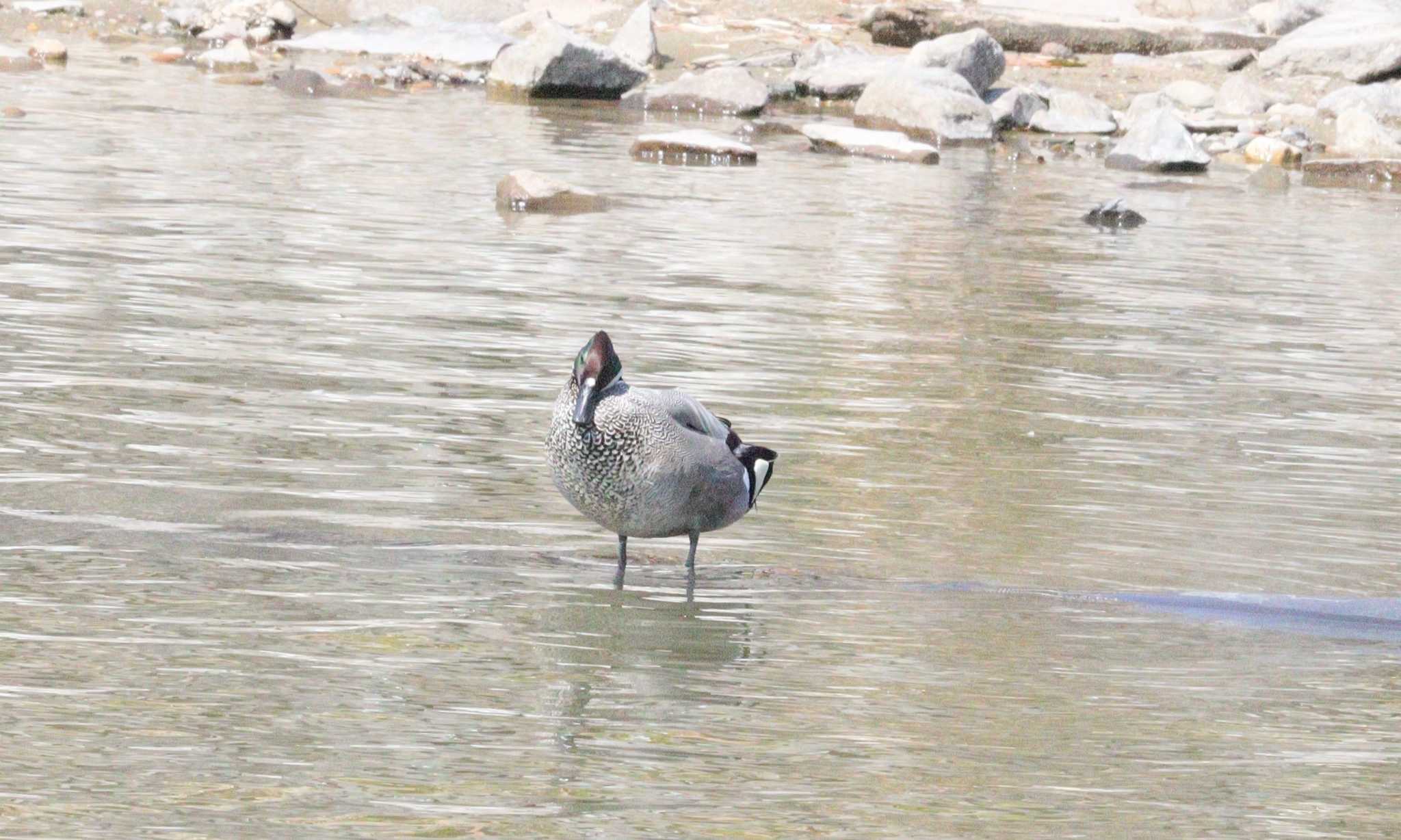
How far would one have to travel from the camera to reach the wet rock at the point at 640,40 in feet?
84.3

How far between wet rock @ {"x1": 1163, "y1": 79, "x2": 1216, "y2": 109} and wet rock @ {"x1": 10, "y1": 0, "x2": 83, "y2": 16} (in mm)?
13780

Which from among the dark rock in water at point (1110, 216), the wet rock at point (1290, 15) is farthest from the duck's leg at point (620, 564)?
the wet rock at point (1290, 15)

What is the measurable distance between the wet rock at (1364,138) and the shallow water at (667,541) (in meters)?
8.45

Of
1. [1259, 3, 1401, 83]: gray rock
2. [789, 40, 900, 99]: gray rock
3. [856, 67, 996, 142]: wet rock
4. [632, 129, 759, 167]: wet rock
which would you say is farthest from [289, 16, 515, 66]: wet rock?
[1259, 3, 1401, 83]: gray rock

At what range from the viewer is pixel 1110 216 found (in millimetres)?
16625

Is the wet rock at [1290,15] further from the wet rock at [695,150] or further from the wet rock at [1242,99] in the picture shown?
the wet rock at [695,150]

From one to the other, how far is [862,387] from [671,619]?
3647 mm

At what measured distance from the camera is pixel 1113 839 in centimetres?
417

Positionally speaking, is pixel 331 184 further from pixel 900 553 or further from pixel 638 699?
pixel 638 699

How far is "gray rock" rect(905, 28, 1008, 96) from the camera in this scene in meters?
23.8

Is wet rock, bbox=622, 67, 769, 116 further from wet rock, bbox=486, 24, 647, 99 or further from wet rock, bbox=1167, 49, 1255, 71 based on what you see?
wet rock, bbox=1167, 49, 1255, 71

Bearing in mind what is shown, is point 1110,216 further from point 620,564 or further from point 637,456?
point 637,456

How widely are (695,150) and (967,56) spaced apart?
5.92m

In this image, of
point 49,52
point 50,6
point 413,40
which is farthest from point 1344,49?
point 50,6
